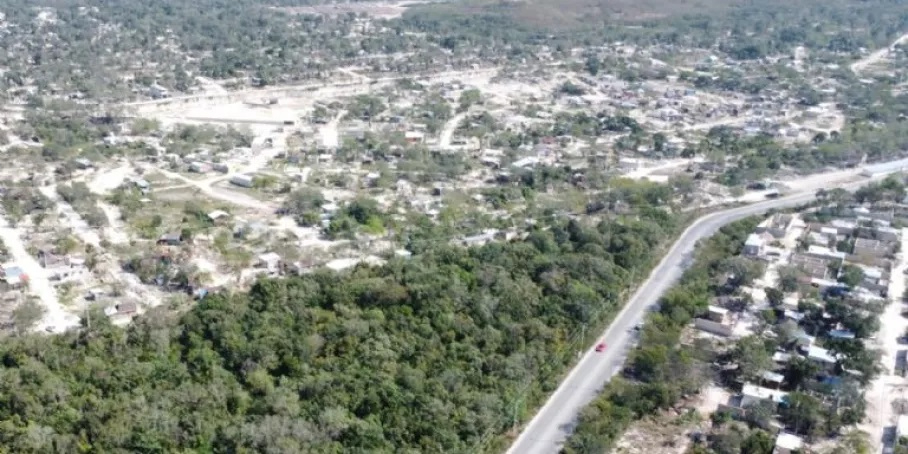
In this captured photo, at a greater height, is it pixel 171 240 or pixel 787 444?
pixel 171 240

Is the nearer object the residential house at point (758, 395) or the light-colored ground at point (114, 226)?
the residential house at point (758, 395)

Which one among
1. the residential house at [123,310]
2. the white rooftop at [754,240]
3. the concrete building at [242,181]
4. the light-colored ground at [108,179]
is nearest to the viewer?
the residential house at [123,310]

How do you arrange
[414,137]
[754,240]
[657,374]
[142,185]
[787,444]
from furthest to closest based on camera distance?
[414,137], [142,185], [754,240], [657,374], [787,444]

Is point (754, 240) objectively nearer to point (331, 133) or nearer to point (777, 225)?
point (777, 225)

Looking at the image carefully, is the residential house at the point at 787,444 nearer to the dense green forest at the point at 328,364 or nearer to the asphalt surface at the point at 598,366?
the asphalt surface at the point at 598,366

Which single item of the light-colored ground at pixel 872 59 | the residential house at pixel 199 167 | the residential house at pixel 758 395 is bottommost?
the residential house at pixel 758 395

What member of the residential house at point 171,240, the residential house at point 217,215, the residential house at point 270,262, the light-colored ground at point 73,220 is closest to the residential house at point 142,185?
the light-colored ground at point 73,220

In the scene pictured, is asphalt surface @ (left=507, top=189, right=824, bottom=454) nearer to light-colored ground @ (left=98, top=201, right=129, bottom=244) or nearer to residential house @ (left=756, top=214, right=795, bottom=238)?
residential house @ (left=756, top=214, right=795, bottom=238)

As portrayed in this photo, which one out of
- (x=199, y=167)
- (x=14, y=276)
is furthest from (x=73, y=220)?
(x=199, y=167)
